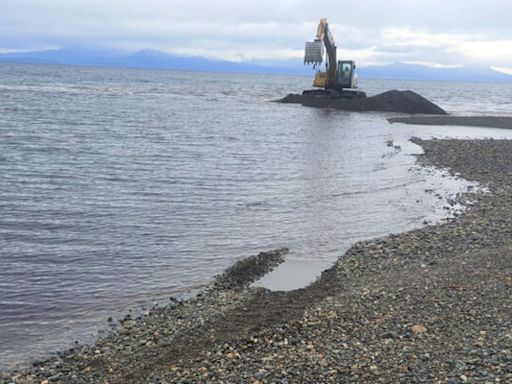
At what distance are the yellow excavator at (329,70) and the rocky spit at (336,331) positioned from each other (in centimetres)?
4419

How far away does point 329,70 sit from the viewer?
58375 millimetres

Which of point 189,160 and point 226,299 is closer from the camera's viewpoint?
point 226,299

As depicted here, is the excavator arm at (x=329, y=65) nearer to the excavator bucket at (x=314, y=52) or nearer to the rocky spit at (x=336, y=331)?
the excavator bucket at (x=314, y=52)

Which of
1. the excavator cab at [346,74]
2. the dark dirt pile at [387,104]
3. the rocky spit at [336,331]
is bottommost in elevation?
the rocky spit at [336,331]

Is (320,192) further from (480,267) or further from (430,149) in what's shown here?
(430,149)

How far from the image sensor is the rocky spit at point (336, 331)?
6.71m

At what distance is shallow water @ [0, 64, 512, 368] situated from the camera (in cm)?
1023

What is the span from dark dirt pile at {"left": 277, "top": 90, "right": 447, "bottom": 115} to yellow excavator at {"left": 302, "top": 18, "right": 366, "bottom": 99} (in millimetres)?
1047

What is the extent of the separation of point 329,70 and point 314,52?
498cm

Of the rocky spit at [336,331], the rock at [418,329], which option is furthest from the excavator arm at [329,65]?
the rock at [418,329]

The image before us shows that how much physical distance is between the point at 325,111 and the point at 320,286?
4657cm

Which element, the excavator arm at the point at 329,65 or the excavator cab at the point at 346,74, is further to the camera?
the excavator cab at the point at 346,74

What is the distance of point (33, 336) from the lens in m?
8.60

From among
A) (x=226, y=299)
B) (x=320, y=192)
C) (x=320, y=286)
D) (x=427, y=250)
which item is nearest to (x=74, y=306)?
(x=226, y=299)
